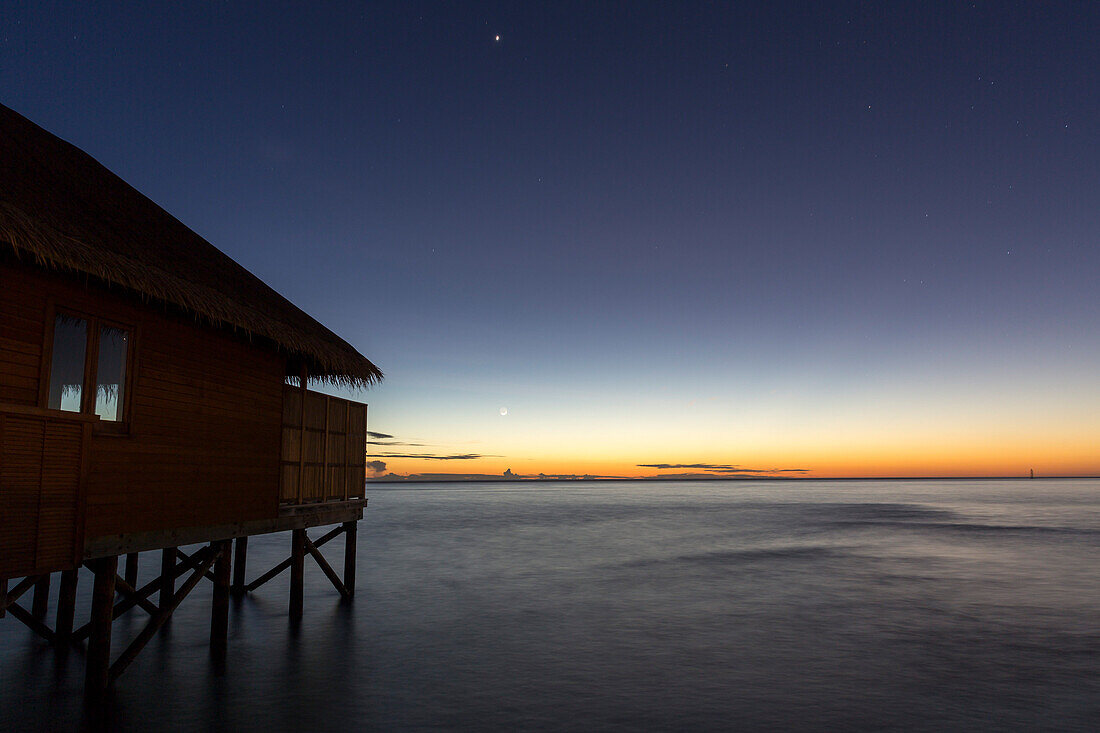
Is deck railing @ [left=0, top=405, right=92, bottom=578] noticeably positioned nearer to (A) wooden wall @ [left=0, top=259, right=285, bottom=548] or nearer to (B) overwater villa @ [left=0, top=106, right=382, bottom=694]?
(B) overwater villa @ [left=0, top=106, right=382, bottom=694]

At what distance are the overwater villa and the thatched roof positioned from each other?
0.10 ft

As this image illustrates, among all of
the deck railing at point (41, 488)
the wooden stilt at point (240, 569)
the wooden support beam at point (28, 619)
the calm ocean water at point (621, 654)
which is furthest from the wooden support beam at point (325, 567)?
the deck railing at point (41, 488)

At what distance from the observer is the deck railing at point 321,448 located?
12422 mm

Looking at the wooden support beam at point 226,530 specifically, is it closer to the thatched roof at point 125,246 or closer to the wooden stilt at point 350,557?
the wooden stilt at point 350,557

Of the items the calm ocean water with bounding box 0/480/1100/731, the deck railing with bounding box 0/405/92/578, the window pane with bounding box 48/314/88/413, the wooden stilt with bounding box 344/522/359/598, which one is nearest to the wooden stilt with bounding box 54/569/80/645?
the calm ocean water with bounding box 0/480/1100/731

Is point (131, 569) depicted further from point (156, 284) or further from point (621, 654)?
point (621, 654)

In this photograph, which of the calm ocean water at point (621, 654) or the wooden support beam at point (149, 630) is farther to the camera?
the calm ocean water at point (621, 654)

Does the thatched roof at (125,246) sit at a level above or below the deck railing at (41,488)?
above

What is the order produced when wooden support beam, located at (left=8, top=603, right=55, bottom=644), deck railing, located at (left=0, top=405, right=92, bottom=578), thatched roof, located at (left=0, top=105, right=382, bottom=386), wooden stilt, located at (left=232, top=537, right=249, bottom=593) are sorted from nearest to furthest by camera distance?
deck railing, located at (left=0, top=405, right=92, bottom=578) → thatched roof, located at (left=0, top=105, right=382, bottom=386) → wooden support beam, located at (left=8, top=603, right=55, bottom=644) → wooden stilt, located at (left=232, top=537, right=249, bottom=593)

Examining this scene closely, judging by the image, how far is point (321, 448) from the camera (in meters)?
13.3

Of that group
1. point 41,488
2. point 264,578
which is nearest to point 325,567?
point 264,578

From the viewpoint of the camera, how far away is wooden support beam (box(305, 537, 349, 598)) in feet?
50.1

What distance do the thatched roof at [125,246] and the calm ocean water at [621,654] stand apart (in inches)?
198

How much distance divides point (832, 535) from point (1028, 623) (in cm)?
2593
